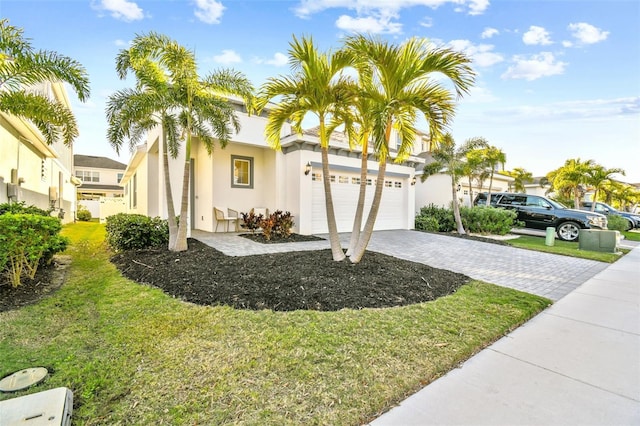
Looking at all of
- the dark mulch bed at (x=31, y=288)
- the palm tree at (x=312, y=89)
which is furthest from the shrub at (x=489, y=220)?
the dark mulch bed at (x=31, y=288)

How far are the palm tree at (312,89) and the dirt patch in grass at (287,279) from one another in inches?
36.7

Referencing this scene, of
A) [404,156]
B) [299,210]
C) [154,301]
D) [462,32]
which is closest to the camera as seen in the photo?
[154,301]

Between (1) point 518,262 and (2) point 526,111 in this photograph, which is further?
(2) point 526,111

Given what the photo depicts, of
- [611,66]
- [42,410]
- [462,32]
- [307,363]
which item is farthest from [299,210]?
[611,66]

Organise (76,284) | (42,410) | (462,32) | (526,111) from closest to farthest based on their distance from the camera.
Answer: (42,410) → (76,284) → (462,32) → (526,111)

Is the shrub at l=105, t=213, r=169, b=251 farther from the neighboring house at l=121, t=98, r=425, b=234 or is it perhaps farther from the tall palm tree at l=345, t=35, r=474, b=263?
the tall palm tree at l=345, t=35, r=474, b=263

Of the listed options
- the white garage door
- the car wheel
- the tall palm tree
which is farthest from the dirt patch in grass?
the car wheel

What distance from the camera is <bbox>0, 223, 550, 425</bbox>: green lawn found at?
2119 mm

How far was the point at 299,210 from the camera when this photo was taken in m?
10.8

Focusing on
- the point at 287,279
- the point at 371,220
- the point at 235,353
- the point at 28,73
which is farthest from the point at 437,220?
the point at 28,73

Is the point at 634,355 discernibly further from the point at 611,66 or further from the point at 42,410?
the point at 611,66

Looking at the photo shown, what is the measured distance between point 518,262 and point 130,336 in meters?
8.61

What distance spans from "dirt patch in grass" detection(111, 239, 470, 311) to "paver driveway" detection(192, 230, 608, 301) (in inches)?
39.1

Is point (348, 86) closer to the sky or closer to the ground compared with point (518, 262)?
closer to the sky
